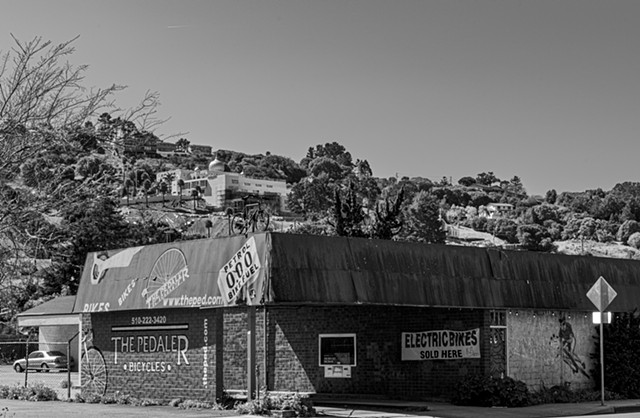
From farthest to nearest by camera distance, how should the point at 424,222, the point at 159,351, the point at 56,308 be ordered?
1. the point at 424,222
2. the point at 56,308
3. the point at 159,351

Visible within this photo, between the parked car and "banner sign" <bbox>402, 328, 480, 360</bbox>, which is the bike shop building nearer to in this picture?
"banner sign" <bbox>402, 328, 480, 360</bbox>

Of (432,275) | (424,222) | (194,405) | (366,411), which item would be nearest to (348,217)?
(432,275)

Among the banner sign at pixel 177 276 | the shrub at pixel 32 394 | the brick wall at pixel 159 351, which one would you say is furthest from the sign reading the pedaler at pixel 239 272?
the shrub at pixel 32 394

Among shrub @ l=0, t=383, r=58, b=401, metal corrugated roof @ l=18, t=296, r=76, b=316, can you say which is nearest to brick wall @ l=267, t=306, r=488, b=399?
shrub @ l=0, t=383, r=58, b=401

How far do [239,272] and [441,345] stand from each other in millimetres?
6686

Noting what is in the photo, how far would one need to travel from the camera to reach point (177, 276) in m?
24.4

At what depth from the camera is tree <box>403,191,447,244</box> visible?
6594 inches

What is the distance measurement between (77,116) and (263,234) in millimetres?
12554

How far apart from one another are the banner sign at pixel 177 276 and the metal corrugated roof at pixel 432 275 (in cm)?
91

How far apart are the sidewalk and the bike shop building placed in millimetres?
1361


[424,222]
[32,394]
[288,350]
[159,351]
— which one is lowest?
[32,394]

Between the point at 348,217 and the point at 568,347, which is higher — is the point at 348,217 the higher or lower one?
the higher one

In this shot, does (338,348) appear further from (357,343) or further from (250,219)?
(250,219)

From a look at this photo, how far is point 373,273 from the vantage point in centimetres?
2342
